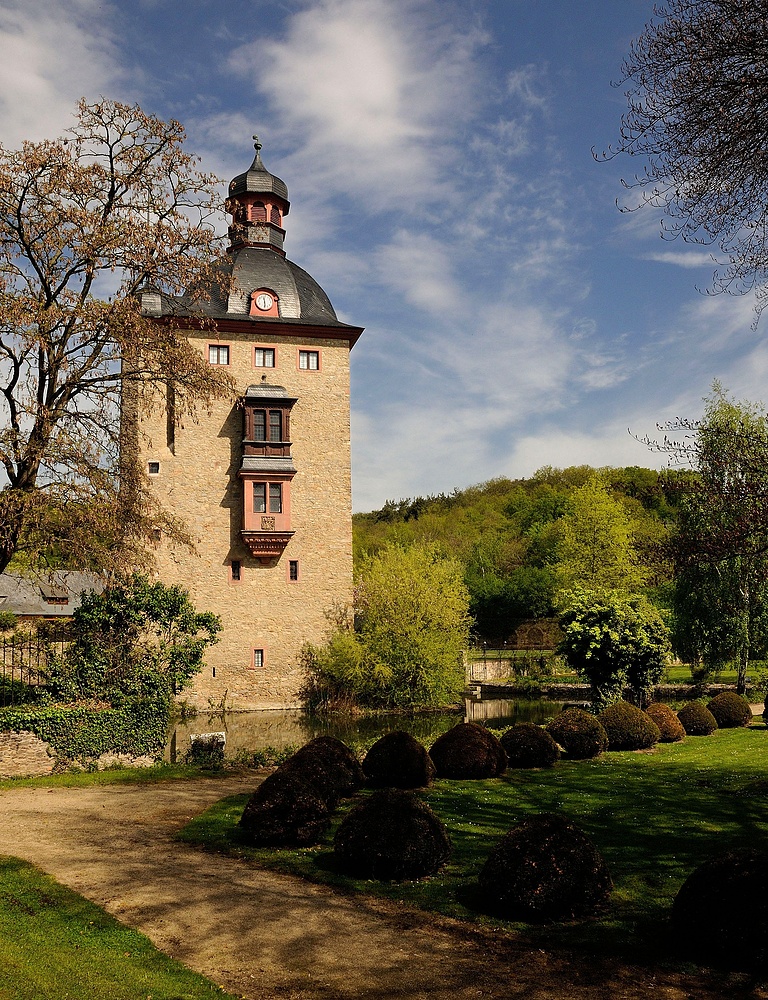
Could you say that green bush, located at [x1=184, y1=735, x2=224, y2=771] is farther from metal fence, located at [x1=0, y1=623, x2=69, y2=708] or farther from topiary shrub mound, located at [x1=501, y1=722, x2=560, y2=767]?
topiary shrub mound, located at [x1=501, y1=722, x2=560, y2=767]

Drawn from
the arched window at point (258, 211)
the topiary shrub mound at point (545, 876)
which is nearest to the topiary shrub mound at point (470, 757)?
the topiary shrub mound at point (545, 876)

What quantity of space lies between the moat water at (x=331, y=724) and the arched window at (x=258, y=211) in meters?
21.1

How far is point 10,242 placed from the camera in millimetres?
14852

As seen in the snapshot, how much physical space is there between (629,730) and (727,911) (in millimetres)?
11626

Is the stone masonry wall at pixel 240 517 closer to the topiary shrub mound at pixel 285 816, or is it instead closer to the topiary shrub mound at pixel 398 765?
the topiary shrub mound at pixel 398 765

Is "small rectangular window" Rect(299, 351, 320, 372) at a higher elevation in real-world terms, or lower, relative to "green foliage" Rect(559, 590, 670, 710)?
higher

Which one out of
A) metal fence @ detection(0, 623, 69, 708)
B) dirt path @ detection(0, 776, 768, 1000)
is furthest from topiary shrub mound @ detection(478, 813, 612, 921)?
metal fence @ detection(0, 623, 69, 708)

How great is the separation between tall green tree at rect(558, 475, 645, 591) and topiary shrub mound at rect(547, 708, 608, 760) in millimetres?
19544

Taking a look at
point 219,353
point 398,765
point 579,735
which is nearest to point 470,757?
point 398,765

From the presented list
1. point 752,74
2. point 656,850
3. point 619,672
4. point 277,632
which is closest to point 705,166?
point 752,74

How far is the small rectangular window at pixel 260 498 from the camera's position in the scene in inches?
1189

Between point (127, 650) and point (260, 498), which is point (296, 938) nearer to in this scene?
point (127, 650)

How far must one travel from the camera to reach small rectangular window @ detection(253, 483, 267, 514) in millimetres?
30203

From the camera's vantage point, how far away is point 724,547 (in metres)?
8.15
